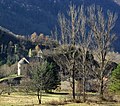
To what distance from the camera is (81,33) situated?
159ft

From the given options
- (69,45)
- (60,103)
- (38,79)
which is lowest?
(60,103)

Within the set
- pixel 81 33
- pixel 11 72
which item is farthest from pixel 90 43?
pixel 11 72

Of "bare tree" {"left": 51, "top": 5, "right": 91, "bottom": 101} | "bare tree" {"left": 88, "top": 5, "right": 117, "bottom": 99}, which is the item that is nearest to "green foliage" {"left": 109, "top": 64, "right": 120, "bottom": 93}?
"bare tree" {"left": 51, "top": 5, "right": 91, "bottom": 101}

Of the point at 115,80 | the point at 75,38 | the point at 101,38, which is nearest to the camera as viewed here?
the point at 101,38

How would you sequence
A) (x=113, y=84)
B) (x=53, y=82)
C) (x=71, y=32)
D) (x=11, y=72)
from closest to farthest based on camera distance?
(x=71, y=32) → (x=113, y=84) → (x=53, y=82) → (x=11, y=72)

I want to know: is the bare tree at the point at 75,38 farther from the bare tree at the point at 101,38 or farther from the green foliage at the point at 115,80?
the green foliage at the point at 115,80

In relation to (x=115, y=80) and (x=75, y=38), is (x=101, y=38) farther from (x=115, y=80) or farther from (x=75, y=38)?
(x=115, y=80)

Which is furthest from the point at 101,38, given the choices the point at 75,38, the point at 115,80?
the point at 115,80

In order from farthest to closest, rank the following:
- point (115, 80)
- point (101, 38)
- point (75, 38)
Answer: point (115, 80) < point (75, 38) < point (101, 38)

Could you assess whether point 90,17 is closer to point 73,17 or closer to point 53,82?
point 73,17

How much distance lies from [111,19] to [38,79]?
12.1 meters

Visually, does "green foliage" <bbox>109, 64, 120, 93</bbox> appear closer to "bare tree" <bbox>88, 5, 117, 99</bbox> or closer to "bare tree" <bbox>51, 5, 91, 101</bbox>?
"bare tree" <bbox>51, 5, 91, 101</bbox>

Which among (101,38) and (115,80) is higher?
(101,38)

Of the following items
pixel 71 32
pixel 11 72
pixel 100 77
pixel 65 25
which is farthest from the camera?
pixel 11 72
